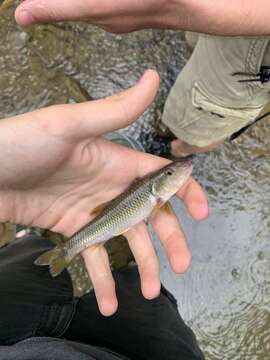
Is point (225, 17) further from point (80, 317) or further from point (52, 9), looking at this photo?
→ point (80, 317)

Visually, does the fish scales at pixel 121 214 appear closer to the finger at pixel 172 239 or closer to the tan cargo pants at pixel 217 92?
the finger at pixel 172 239

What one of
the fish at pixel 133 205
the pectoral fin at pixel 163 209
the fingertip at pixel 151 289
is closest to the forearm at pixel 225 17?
the fish at pixel 133 205

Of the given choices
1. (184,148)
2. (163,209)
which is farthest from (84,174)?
(184,148)

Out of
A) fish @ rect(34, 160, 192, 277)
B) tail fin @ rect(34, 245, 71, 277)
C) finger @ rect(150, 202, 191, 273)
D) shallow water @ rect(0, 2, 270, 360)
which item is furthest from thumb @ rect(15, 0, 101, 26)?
shallow water @ rect(0, 2, 270, 360)

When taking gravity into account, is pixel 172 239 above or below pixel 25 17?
below

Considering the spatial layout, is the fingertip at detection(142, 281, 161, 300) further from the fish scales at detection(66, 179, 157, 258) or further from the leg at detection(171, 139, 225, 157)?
the leg at detection(171, 139, 225, 157)

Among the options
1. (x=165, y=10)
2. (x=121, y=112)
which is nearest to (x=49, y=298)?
(x=121, y=112)
